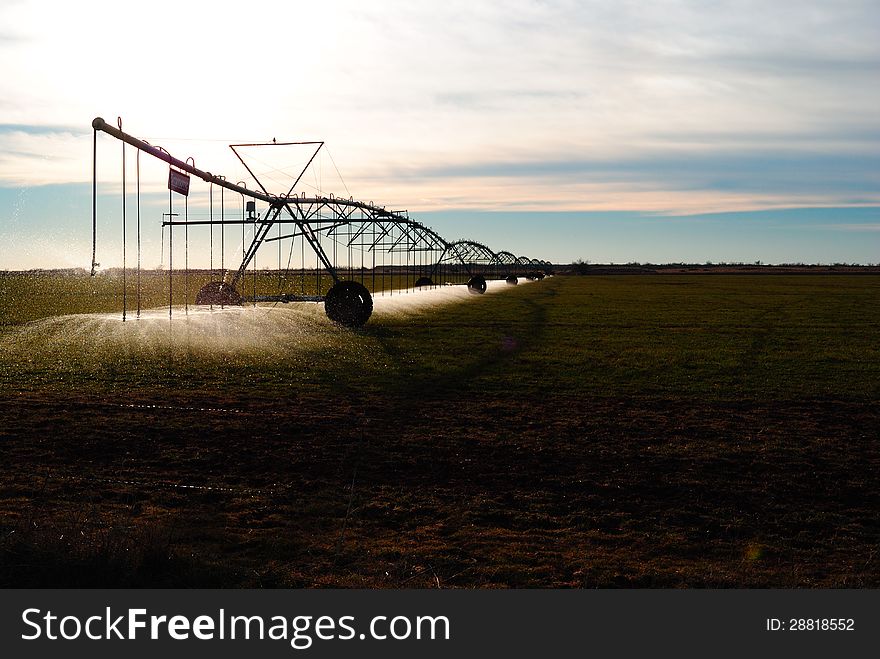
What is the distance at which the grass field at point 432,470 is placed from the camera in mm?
6539

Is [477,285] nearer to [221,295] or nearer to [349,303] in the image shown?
[221,295]

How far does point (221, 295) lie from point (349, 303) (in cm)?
544

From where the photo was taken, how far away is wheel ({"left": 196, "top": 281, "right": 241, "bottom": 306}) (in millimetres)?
30219

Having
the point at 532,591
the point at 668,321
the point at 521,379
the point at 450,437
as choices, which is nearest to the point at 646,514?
the point at 532,591

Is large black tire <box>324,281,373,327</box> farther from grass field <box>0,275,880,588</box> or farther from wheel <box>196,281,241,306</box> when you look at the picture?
grass field <box>0,275,880,588</box>

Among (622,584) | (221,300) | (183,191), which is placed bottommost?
(622,584)

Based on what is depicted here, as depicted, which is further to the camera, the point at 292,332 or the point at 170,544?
the point at 292,332

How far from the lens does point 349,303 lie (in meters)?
27.8

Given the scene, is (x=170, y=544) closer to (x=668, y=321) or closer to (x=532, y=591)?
(x=532, y=591)

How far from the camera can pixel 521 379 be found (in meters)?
17.3

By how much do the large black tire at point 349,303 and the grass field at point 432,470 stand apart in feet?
23.2

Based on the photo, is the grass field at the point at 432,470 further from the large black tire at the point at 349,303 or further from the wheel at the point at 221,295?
the wheel at the point at 221,295

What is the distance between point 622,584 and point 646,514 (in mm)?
1929

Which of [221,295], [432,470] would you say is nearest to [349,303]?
[221,295]
